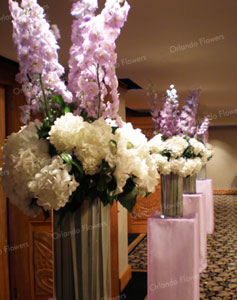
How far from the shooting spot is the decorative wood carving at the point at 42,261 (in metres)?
4.00

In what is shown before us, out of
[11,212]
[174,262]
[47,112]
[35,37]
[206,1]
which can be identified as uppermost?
[206,1]

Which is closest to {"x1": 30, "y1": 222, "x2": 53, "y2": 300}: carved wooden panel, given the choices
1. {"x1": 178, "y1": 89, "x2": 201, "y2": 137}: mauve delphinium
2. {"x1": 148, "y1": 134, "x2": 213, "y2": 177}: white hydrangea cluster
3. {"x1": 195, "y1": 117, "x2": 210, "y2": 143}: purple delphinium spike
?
{"x1": 148, "y1": 134, "x2": 213, "y2": 177}: white hydrangea cluster

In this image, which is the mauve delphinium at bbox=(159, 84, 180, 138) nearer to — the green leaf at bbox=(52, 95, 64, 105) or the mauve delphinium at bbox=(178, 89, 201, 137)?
the mauve delphinium at bbox=(178, 89, 201, 137)

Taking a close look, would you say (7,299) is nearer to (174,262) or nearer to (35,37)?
(174,262)

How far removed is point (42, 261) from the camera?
4020 mm

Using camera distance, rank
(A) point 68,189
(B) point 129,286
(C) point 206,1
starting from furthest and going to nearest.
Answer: (B) point 129,286 < (C) point 206,1 < (A) point 68,189

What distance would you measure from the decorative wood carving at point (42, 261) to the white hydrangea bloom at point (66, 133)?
3066 mm

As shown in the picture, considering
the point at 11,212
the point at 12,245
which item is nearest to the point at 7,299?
the point at 12,245

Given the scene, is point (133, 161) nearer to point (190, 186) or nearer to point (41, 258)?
point (41, 258)

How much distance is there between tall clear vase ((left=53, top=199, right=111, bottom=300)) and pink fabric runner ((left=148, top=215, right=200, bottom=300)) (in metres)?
2.49

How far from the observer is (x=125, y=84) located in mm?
5121

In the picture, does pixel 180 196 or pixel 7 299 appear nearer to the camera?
pixel 180 196

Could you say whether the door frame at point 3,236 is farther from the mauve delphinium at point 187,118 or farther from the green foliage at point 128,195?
the green foliage at point 128,195

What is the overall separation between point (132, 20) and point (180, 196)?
5.46ft
